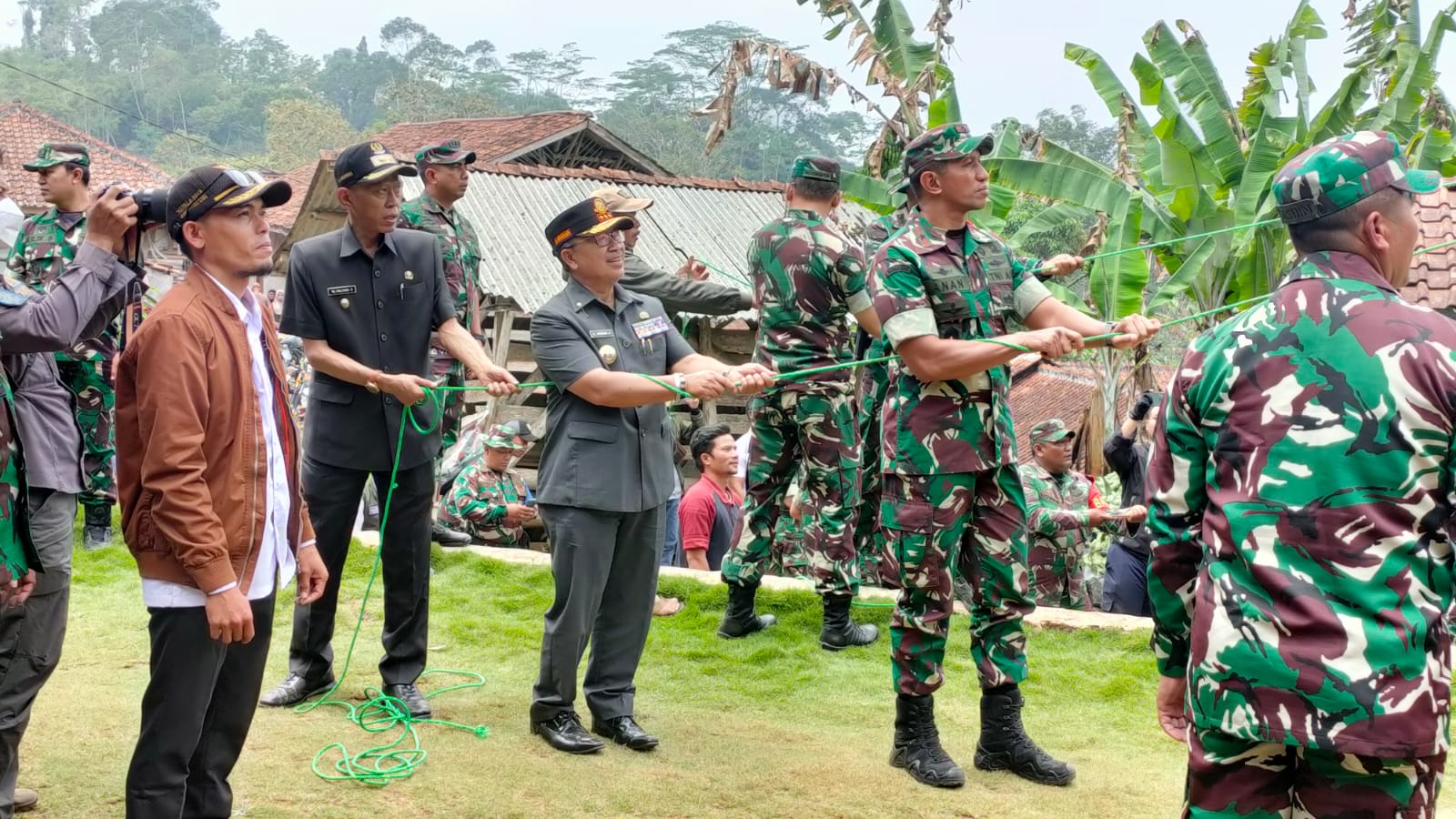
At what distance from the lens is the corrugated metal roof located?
14.8 m

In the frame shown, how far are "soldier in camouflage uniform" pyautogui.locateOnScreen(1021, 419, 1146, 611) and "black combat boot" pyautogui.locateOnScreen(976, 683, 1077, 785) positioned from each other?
8.78 feet

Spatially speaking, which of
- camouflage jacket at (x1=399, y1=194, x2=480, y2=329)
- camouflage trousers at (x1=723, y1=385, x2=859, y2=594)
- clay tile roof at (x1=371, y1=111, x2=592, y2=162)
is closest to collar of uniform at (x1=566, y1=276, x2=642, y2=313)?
camouflage trousers at (x1=723, y1=385, x2=859, y2=594)

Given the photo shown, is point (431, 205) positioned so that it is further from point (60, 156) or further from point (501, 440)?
point (501, 440)

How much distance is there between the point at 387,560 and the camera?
5398mm

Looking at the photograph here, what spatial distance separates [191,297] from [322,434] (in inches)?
72.3

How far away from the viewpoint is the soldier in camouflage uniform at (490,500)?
8.63m

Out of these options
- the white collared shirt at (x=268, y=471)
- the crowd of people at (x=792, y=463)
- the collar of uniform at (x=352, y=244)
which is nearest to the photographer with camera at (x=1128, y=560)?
the crowd of people at (x=792, y=463)

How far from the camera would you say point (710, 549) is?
26.7 feet

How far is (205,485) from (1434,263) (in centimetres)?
1030

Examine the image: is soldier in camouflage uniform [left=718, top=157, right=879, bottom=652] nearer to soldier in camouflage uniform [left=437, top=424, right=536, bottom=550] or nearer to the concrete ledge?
the concrete ledge

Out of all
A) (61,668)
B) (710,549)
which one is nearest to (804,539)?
(710,549)

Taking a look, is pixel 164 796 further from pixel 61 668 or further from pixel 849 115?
pixel 849 115

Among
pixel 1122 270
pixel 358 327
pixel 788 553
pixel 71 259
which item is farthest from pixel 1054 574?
pixel 71 259

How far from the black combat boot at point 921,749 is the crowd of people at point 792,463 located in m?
0.02
